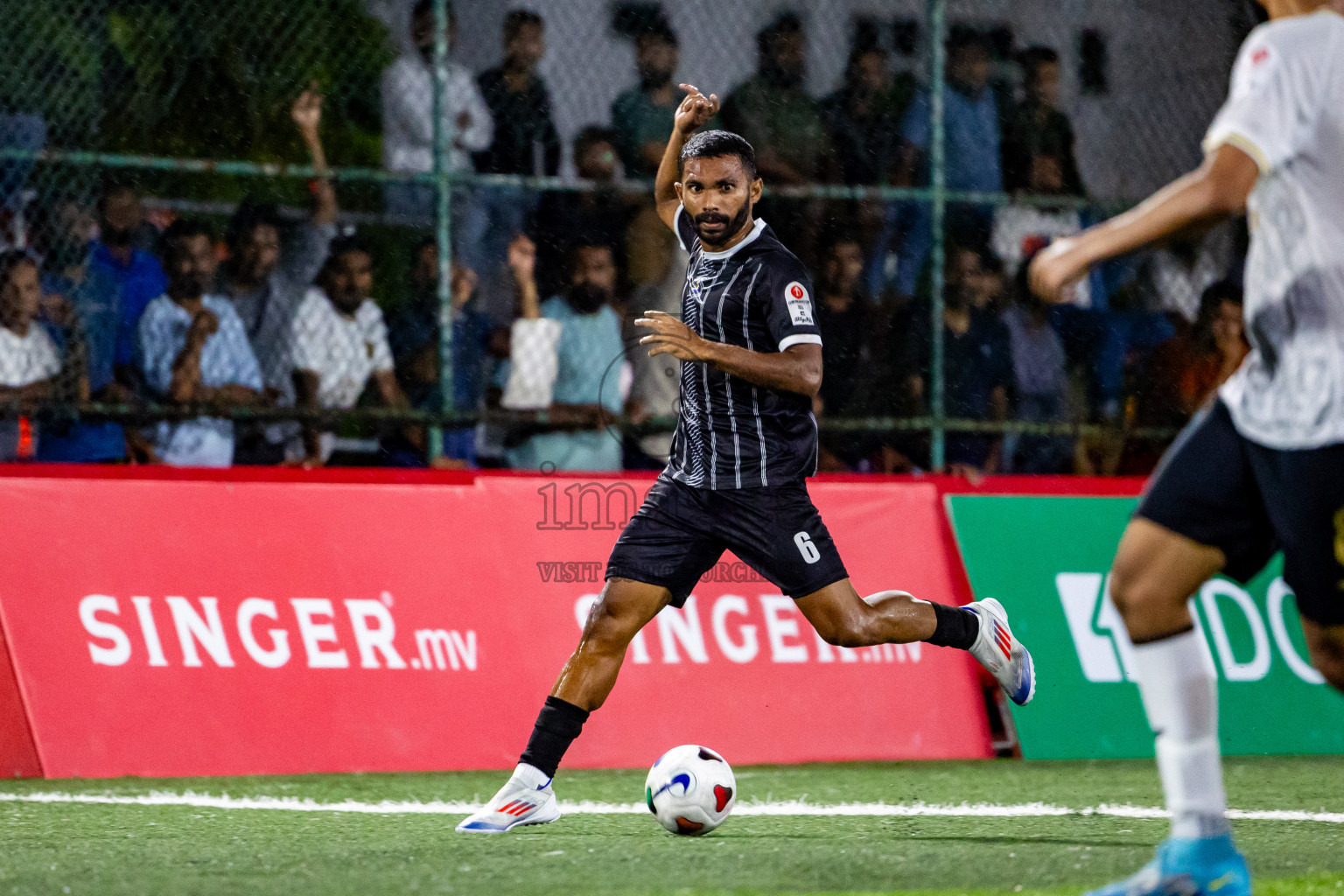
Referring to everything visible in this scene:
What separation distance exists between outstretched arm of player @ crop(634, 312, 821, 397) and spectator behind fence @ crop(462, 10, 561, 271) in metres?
3.09

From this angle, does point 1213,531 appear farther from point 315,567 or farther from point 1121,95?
point 1121,95

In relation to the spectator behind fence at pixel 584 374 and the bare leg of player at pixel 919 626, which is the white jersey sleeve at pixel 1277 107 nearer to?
the bare leg of player at pixel 919 626

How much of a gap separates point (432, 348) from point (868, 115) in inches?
104

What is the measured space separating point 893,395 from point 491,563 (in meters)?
2.47

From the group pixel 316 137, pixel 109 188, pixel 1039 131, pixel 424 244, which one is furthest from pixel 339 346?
pixel 1039 131

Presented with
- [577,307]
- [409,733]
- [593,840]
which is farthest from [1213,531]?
[577,307]

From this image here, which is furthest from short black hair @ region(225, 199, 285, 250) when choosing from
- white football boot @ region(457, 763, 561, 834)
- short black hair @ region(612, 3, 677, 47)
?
white football boot @ region(457, 763, 561, 834)

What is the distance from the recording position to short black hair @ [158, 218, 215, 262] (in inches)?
313

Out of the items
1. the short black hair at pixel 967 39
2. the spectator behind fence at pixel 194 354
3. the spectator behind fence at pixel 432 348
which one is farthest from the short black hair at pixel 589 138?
the short black hair at pixel 967 39

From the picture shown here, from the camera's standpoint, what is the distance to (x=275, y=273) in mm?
8047

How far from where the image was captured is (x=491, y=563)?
7477 mm

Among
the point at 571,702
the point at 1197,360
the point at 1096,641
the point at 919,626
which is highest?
the point at 1197,360

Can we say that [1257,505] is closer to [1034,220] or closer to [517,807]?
[517,807]

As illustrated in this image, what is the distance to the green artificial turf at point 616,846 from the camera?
4234 millimetres
